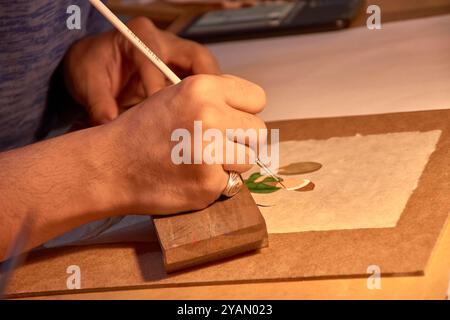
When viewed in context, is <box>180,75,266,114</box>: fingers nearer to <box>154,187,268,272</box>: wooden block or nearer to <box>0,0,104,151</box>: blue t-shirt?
<box>154,187,268,272</box>: wooden block

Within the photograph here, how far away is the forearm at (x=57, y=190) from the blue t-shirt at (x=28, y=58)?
267 millimetres

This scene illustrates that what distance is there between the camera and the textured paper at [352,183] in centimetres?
84

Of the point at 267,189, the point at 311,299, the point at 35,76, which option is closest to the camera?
the point at 311,299

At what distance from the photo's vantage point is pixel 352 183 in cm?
92

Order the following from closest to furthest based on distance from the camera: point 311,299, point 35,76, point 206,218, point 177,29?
point 311,299, point 206,218, point 35,76, point 177,29

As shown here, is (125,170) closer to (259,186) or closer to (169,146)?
(169,146)

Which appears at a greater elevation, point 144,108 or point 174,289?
point 144,108

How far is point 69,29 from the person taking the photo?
1234 mm

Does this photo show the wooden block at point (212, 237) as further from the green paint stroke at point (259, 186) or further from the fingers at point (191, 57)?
the fingers at point (191, 57)

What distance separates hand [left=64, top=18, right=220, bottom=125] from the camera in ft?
3.90

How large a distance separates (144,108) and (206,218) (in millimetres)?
132

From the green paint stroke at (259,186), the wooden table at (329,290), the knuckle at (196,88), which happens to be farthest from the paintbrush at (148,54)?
the wooden table at (329,290)

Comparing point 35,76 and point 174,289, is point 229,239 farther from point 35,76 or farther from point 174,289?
point 35,76
